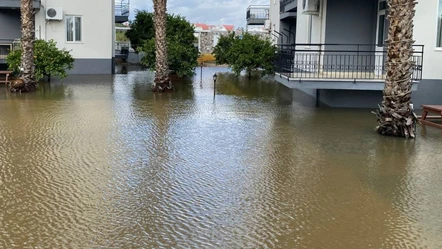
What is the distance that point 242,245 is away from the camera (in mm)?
5965

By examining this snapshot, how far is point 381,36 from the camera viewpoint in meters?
18.0

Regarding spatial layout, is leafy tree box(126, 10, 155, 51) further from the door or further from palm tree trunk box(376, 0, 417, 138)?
palm tree trunk box(376, 0, 417, 138)

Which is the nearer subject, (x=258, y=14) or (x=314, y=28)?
(x=314, y=28)

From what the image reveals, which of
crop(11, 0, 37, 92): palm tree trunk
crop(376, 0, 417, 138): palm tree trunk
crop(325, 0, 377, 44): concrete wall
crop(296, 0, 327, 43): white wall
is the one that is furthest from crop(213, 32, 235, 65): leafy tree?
crop(376, 0, 417, 138): palm tree trunk

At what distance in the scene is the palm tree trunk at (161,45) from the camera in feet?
70.0

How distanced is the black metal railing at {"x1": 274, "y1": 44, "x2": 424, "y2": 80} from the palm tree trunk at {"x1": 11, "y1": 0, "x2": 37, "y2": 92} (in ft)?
32.9

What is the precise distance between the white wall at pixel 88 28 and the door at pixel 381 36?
1670 cm

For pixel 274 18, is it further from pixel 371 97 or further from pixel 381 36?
pixel 371 97

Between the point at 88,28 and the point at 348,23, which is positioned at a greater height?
the point at 88,28

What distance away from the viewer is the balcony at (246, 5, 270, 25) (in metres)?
44.7

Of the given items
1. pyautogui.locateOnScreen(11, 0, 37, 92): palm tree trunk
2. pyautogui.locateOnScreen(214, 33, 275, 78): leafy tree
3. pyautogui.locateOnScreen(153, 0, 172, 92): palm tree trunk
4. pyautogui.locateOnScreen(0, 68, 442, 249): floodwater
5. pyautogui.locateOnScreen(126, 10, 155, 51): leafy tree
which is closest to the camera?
pyautogui.locateOnScreen(0, 68, 442, 249): floodwater

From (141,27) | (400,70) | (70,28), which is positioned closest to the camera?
(400,70)

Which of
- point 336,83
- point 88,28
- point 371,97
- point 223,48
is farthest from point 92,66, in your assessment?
point 336,83

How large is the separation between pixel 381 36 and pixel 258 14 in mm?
28124
